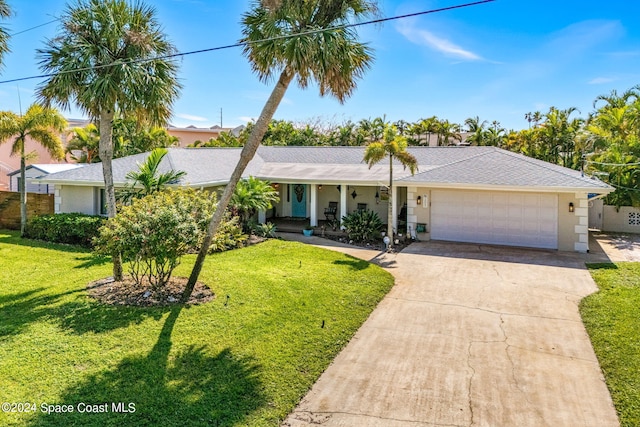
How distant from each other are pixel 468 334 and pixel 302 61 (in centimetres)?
617

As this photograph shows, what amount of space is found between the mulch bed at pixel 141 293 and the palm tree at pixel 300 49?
391 mm

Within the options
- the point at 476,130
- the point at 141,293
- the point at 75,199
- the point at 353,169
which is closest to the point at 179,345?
the point at 141,293

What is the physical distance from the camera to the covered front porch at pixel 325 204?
19673mm

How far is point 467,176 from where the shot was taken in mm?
16312

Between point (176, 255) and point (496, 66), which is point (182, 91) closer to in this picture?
point (176, 255)

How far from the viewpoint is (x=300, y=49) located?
26.5ft

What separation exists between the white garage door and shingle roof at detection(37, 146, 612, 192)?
804mm

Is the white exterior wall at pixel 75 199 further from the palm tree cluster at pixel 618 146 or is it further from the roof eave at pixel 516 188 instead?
the palm tree cluster at pixel 618 146

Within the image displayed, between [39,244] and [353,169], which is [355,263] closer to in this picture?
[353,169]

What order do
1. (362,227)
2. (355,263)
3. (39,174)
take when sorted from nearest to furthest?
(355,263) → (362,227) → (39,174)

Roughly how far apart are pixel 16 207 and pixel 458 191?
18930 mm

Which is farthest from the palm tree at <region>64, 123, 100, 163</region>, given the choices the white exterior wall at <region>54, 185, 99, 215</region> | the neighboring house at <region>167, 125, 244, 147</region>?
the neighboring house at <region>167, 125, 244, 147</region>

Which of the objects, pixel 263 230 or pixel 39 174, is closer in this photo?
pixel 263 230

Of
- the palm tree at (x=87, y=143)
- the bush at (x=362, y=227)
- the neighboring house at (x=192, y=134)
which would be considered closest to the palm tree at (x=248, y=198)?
the bush at (x=362, y=227)
